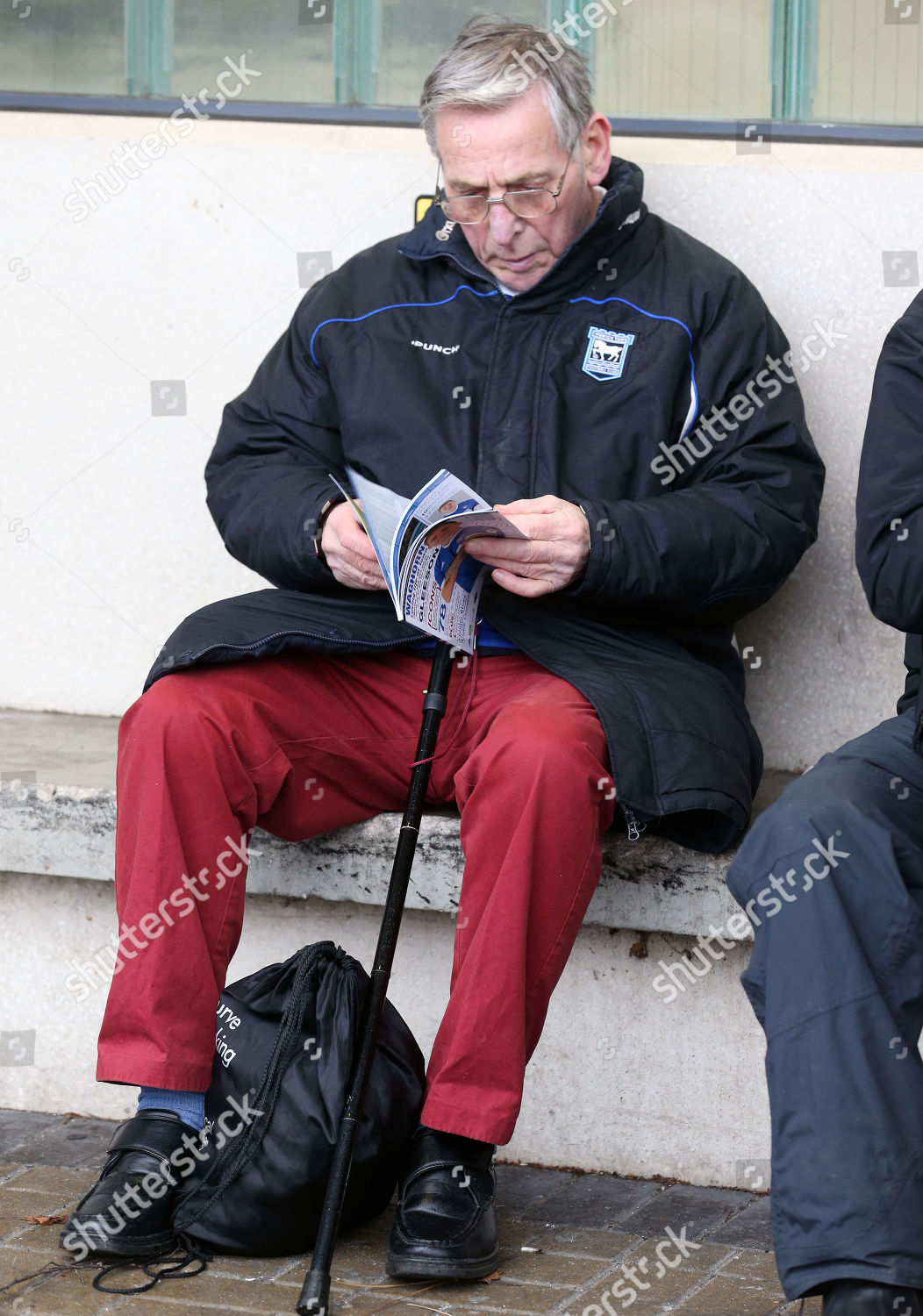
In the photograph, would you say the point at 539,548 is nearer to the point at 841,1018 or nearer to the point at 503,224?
the point at 503,224

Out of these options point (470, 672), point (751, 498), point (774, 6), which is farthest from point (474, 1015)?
point (774, 6)

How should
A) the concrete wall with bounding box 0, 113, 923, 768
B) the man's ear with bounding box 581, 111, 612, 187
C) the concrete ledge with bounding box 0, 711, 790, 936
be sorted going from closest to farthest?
1. the concrete ledge with bounding box 0, 711, 790, 936
2. the man's ear with bounding box 581, 111, 612, 187
3. the concrete wall with bounding box 0, 113, 923, 768

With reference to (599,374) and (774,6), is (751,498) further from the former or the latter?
(774,6)

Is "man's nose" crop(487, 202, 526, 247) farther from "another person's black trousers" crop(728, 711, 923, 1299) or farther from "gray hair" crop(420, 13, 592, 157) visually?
"another person's black trousers" crop(728, 711, 923, 1299)

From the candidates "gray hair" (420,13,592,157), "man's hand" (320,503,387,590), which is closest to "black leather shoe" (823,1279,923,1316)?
"man's hand" (320,503,387,590)

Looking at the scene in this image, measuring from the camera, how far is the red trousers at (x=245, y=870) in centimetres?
223

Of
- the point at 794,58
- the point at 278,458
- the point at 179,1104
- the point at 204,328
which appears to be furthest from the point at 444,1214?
the point at 794,58

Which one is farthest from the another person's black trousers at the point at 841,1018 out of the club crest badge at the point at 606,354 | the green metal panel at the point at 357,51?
the green metal panel at the point at 357,51

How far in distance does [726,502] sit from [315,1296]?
1.40 meters

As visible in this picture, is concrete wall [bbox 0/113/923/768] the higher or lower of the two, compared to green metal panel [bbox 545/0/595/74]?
lower

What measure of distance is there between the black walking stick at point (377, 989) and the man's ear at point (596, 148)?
0.95 metres

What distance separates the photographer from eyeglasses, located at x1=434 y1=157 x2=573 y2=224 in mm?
2758

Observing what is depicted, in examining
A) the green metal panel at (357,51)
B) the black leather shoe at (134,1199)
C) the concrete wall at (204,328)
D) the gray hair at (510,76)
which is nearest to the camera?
the black leather shoe at (134,1199)

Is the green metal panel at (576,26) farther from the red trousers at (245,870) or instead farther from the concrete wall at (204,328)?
the red trousers at (245,870)
